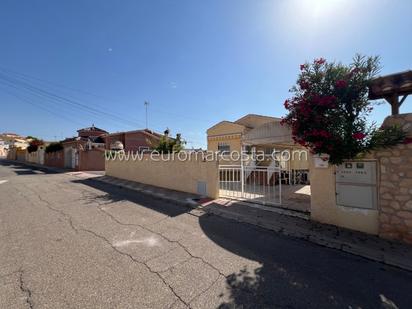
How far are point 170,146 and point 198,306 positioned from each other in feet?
35.2

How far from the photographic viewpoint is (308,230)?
16.4ft

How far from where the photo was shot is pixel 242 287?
9.89 feet

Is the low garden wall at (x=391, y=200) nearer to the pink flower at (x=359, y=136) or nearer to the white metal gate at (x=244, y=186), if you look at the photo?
the pink flower at (x=359, y=136)

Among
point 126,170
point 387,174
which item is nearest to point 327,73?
point 387,174

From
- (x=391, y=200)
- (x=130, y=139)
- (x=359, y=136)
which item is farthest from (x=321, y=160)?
(x=130, y=139)

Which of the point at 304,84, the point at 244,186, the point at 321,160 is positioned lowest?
the point at 244,186

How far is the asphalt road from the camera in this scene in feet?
9.04

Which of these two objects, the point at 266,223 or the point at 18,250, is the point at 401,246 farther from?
the point at 18,250

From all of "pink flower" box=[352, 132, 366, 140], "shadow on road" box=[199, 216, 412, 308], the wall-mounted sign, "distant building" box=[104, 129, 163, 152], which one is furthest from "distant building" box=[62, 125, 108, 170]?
"pink flower" box=[352, 132, 366, 140]

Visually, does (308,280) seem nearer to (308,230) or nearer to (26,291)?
(308,230)

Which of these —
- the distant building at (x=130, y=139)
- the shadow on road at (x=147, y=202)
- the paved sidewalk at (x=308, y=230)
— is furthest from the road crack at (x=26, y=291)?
the distant building at (x=130, y=139)

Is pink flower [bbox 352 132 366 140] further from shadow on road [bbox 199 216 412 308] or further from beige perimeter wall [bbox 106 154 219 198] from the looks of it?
beige perimeter wall [bbox 106 154 219 198]

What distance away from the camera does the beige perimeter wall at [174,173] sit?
8.45 m

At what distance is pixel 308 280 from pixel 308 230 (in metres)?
1.99
